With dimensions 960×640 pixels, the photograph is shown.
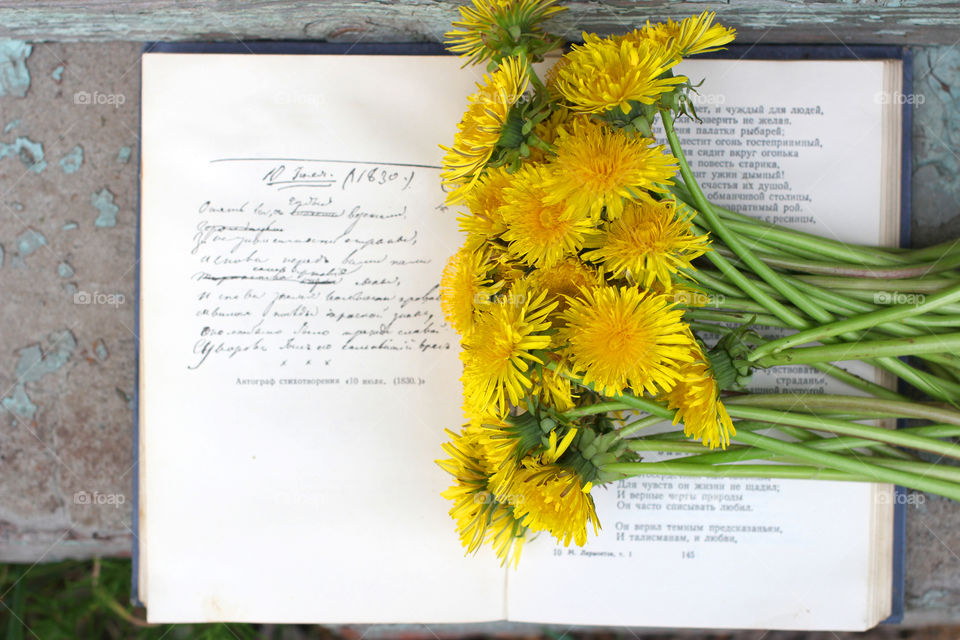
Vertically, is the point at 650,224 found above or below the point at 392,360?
above

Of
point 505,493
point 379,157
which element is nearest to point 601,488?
point 505,493

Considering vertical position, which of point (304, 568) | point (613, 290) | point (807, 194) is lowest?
point (304, 568)

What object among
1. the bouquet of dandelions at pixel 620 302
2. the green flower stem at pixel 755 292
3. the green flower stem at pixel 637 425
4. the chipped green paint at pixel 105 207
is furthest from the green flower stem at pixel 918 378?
the chipped green paint at pixel 105 207

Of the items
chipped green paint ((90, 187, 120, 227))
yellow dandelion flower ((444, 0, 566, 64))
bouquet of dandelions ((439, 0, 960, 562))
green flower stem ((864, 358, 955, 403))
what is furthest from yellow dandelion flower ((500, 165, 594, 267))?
chipped green paint ((90, 187, 120, 227))

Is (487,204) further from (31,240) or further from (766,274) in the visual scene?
(31,240)

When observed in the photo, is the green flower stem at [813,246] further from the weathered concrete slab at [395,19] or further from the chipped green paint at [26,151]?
the chipped green paint at [26,151]

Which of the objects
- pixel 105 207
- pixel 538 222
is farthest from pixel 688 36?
pixel 105 207

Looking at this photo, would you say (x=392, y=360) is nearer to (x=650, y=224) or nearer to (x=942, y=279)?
(x=650, y=224)
